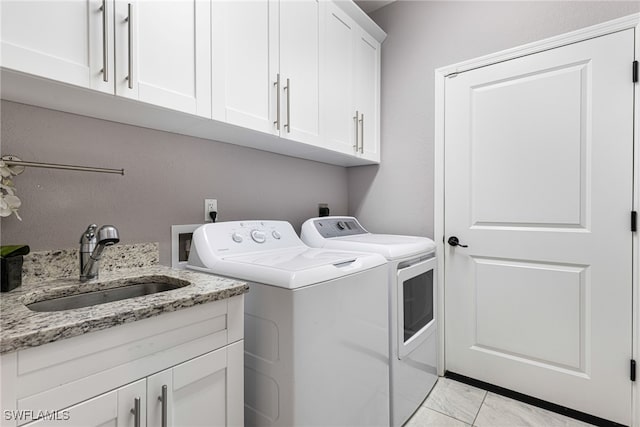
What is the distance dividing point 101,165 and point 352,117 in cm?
145

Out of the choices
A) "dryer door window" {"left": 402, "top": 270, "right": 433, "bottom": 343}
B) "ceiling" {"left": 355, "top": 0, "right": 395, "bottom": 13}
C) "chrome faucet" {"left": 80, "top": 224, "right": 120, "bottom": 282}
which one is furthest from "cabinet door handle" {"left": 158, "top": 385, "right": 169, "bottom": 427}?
"ceiling" {"left": 355, "top": 0, "right": 395, "bottom": 13}

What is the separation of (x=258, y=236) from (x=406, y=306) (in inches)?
34.2

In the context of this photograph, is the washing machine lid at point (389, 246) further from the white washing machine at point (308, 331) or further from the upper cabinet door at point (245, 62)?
the upper cabinet door at point (245, 62)

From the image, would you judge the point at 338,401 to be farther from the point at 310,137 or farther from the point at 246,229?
the point at 310,137

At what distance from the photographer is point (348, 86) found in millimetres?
2053

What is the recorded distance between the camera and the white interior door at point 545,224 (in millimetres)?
1630

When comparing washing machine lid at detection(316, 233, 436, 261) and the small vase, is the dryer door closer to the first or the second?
washing machine lid at detection(316, 233, 436, 261)

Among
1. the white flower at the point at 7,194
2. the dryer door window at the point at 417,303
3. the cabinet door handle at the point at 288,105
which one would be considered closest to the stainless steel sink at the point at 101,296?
the white flower at the point at 7,194

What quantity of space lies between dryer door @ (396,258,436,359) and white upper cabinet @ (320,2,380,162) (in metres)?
0.85

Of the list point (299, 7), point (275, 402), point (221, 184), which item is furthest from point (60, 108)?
point (275, 402)

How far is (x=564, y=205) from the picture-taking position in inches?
68.9

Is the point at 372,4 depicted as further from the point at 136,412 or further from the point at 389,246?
the point at 136,412

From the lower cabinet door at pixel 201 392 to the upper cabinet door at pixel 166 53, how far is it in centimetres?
88

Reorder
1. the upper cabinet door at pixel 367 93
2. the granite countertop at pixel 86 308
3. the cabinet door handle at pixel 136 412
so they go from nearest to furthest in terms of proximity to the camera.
A: 1. the granite countertop at pixel 86 308
2. the cabinet door handle at pixel 136 412
3. the upper cabinet door at pixel 367 93
